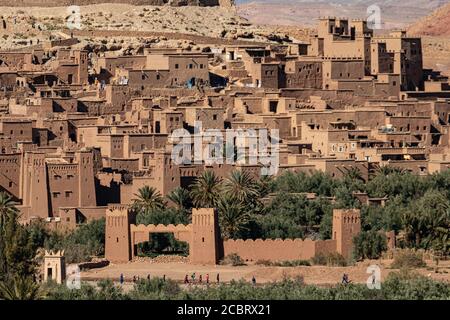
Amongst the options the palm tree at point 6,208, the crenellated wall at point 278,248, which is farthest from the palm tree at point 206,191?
the palm tree at point 6,208

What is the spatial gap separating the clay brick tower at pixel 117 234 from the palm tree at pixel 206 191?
3.06 metres

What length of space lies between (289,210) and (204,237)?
4.19 meters

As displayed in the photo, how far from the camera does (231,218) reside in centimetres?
5438

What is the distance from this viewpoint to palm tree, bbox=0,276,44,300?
43094 mm

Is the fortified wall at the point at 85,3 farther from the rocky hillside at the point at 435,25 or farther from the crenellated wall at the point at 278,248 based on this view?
the rocky hillside at the point at 435,25

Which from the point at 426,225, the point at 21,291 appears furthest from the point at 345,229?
the point at 21,291

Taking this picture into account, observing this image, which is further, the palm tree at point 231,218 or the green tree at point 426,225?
the palm tree at point 231,218

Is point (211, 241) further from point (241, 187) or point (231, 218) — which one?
point (241, 187)

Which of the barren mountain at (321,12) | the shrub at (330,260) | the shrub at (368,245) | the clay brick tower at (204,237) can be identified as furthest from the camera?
the barren mountain at (321,12)

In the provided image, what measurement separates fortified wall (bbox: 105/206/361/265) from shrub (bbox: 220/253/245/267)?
130 millimetres

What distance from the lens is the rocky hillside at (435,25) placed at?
350 ft

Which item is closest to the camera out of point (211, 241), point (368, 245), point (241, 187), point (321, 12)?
point (211, 241)

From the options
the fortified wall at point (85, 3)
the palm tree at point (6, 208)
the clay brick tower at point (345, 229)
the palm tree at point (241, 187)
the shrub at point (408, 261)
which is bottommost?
the shrub at point (408, 261)
